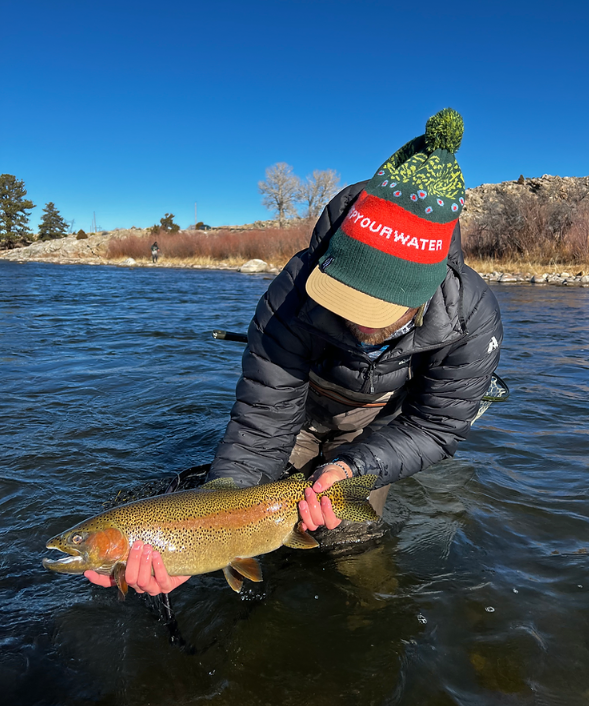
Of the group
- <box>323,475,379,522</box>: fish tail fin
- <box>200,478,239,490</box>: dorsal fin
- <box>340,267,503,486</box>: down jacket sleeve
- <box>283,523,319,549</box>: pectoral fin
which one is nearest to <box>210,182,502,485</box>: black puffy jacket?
<box>340,267,503,486</box>: down jacket sleeve

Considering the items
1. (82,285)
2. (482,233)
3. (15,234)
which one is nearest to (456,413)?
(82,285)

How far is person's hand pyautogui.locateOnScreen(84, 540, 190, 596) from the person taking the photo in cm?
214

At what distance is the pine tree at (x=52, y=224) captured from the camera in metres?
71.7

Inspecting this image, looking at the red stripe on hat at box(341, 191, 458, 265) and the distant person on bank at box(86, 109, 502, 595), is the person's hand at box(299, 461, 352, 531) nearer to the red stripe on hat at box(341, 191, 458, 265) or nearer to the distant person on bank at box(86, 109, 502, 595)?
the distant person on bank at box(86, 109, 502, 595)

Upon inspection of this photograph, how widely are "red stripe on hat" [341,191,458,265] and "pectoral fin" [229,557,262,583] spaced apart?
1542mm

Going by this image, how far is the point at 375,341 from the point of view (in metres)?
2.39

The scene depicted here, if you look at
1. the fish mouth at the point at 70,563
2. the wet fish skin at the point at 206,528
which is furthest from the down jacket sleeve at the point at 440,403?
the fish mouth at the point at 70,563

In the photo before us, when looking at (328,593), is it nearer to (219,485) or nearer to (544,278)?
(219,485)

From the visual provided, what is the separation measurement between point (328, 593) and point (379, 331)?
1.54 m

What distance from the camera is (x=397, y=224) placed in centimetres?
206

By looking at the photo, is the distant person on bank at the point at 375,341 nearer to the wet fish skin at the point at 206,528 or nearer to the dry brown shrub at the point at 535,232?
the wet fish skin at the point at 206,528

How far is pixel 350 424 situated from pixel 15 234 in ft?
224

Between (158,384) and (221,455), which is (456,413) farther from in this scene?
(158,384)

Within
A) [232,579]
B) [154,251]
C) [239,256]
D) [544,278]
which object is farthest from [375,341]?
[154,251]
